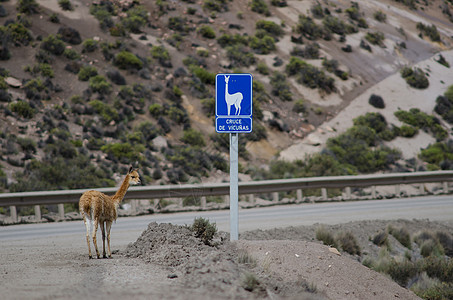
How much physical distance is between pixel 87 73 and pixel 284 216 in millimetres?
25626

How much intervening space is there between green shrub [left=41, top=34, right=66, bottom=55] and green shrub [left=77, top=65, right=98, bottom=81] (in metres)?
2.88

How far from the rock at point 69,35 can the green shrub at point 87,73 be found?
4.59m

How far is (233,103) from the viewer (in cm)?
1036

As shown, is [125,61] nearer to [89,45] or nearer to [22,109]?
[89,45]

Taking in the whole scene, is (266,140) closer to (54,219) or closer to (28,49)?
(28,49)

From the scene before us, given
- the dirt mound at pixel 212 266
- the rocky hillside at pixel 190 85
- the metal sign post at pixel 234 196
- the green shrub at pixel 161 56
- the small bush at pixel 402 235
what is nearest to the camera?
the dirt mound at pixel 212 266

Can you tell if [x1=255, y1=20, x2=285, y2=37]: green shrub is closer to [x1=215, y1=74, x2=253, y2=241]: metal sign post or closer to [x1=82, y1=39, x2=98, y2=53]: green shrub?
[x1=82, y1=39, x2=98, y2=53]: green shrub

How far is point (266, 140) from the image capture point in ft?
128

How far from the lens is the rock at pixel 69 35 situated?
4356cm

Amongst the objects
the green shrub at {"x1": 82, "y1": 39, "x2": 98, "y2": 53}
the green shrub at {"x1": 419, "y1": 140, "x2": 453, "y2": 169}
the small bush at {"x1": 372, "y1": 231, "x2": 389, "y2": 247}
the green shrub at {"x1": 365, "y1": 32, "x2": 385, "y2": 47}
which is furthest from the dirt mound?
the green shrub at {"x1": 365, "y1": 32, "x2": 385, "y2": 47}

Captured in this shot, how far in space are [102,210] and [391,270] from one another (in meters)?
→ 6.66

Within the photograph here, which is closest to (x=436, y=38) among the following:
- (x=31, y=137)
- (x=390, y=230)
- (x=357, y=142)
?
(x=357, y=142)

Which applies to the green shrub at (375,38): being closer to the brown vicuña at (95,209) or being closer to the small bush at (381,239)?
the small bush at (381,239)

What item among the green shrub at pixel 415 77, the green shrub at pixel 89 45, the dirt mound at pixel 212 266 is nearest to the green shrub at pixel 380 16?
the green shrub at pixel 415 77
